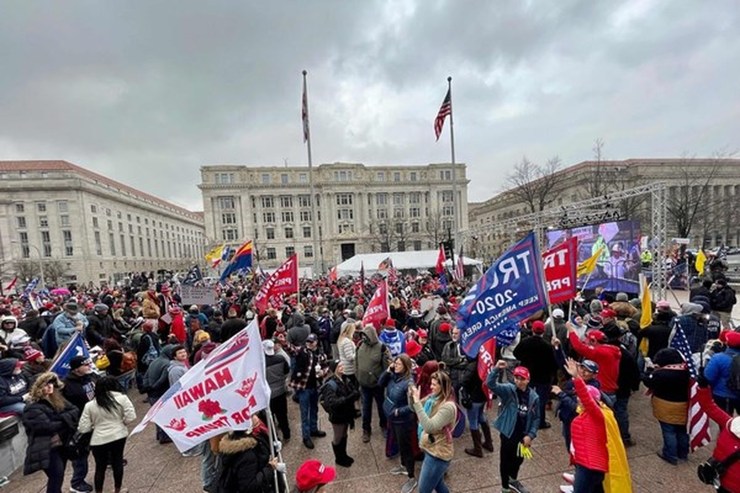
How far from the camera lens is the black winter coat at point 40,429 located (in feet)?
11.1

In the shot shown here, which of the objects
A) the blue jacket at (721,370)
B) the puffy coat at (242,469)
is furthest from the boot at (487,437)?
the puffy coat at (242,469)

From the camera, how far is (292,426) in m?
5.51

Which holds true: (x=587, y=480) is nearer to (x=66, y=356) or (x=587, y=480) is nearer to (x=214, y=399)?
(x=214, y=399)

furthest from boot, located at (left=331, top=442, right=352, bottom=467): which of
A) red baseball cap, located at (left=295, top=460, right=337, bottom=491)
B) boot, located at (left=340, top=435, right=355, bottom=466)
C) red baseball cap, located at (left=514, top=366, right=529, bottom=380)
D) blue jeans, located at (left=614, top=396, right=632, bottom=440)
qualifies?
blue jeans, located at (left=614, top=396, right=632, bottom=440)

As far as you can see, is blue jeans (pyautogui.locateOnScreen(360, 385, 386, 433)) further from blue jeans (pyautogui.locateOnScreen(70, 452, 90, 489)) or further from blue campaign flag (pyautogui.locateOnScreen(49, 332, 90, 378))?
blue campaign flag (pyautogui.locateOnScreen(49, 332, 90, 378))

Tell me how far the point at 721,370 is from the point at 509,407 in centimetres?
266

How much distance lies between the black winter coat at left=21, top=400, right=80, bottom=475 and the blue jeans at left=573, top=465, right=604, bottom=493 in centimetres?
530

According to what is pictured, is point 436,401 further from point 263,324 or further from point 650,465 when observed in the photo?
point 263,324

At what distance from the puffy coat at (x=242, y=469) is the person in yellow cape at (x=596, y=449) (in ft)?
8.92

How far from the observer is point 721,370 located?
12.3 feet

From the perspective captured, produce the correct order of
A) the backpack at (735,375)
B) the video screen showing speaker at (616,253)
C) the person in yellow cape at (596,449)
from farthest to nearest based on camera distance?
the video screen showing speaker at (616,253)
the backpack at (735,375)
the person in yellow cape at (596,449)

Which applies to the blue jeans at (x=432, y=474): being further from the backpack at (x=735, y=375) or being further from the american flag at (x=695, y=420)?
the backpack at (x=735, y=375)

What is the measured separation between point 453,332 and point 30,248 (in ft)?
259

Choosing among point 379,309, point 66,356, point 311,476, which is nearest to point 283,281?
point 379,309
